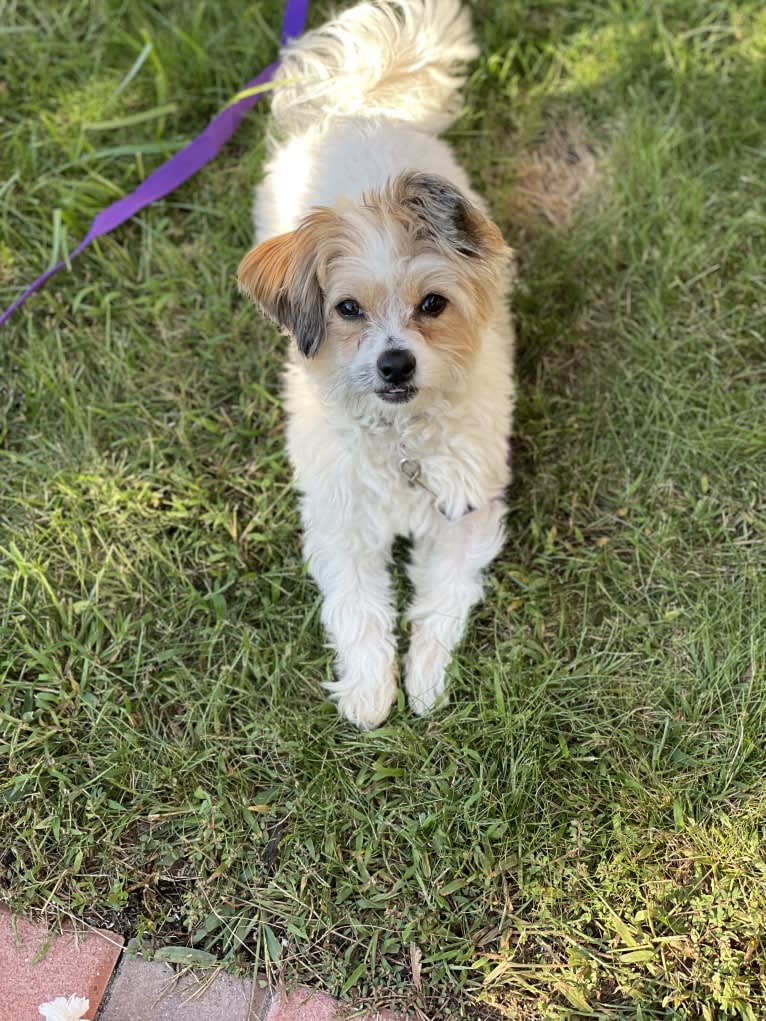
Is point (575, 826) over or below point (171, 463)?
below

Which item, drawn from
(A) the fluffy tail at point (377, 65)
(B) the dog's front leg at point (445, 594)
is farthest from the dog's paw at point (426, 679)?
(A) the fluffy tail at point (377, 65)

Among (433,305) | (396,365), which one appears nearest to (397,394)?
(396,365)

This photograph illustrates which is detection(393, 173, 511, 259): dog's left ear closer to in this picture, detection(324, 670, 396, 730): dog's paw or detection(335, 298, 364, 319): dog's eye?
detection(335, 298, 364, 319): dog's eye

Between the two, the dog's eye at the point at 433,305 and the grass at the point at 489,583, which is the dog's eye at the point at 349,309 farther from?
the grass at the point at 489,583

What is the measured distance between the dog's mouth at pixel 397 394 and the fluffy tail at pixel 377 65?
1.42 m

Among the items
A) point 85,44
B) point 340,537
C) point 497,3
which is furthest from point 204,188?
point 340,537

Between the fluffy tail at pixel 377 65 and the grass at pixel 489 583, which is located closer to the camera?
the grass at pixel 489 583

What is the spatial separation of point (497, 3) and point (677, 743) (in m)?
3.50

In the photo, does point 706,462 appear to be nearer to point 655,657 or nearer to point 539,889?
point 655,657

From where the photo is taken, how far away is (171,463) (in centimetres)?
367

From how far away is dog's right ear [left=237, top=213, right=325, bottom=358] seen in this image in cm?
270

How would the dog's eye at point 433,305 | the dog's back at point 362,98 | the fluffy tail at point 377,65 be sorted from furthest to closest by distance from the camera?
the fluffy tail at point 377,65, the dog's back at point 362,98, the dog's eye at point 433,305

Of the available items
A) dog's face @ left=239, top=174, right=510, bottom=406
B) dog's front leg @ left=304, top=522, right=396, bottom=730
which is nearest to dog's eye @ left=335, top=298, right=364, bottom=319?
→ dog's face @ left=239, top=174, right=510, bottom=406

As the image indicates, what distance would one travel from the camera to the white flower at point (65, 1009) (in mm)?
2637
